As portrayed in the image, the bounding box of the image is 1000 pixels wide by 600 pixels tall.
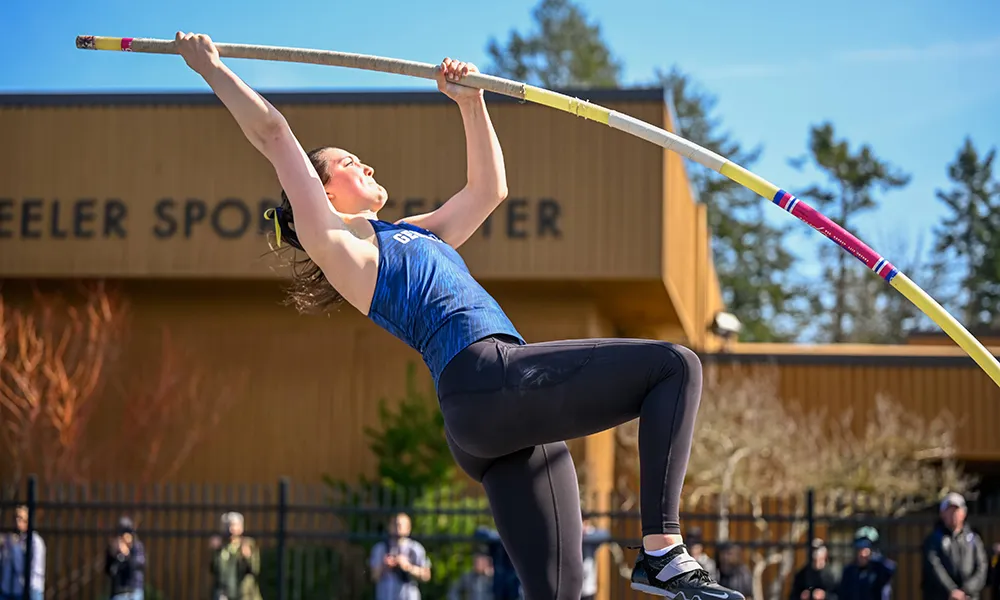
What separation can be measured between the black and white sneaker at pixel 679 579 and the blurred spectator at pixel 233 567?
8.54 meters

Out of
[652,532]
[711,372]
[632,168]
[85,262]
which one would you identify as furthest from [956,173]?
[652,532]

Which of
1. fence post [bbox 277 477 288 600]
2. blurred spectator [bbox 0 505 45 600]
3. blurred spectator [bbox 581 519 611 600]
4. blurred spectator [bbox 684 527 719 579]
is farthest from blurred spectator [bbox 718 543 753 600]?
blurred spectator [bbox 0 505 45 600]

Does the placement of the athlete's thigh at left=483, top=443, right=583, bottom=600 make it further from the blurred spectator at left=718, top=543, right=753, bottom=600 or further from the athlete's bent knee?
the blurred spectator at left=718, top=543, right=753, bottom=600

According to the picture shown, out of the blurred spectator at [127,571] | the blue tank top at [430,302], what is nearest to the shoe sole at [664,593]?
the blue tank top at [430,302]

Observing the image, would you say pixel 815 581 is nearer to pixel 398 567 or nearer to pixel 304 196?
pixel 398 567

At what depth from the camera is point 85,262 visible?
17531 mm

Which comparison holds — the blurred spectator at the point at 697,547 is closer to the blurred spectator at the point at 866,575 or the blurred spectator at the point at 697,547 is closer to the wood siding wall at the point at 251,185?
the blurred spectator at the point at 866,575

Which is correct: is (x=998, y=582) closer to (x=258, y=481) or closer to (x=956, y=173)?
(x=258, y=481)

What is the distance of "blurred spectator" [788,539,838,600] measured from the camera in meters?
11.5

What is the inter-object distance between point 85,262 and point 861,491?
1163 cm

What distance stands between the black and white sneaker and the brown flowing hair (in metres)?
1.42

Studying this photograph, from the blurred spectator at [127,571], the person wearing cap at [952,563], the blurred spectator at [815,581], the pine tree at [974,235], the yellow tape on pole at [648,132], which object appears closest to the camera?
the yellow tape on pole at [648,132]

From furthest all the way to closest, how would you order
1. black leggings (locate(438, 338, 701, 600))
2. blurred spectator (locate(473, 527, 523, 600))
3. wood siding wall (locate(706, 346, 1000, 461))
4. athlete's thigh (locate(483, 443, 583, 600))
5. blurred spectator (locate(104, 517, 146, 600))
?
wood siding wall (locate(706, 346, 1000, 461)), blurred spectator (locate(104, 517, 146, 600)), blurred spectator (locate(473, 527, 523, 600)), athlete's thigh (locate(483, 443, 583, 600)), black leggings (locate(438, 338, 701, 600))

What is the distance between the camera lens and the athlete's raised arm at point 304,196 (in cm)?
375
